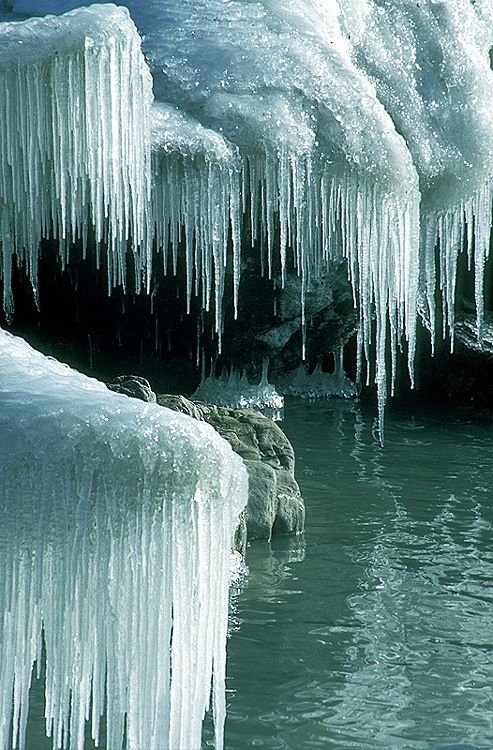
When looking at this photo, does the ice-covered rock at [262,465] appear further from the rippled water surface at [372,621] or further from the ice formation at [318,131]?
the ice formation at [318,131]

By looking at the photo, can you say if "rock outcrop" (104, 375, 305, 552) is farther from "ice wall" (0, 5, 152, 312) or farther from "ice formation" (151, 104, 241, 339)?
"ice wall" (0, 5, 152, 312)

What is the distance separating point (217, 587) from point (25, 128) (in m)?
3.89

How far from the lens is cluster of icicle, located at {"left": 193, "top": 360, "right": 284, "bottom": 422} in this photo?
17.7 m

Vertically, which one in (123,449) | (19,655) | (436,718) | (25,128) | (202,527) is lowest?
(436,718)

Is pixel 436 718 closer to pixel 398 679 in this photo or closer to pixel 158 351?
pixel 398 679

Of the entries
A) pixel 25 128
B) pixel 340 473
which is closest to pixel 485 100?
pixel 340 473

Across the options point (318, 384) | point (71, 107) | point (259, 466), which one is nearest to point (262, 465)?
point (259, 466)

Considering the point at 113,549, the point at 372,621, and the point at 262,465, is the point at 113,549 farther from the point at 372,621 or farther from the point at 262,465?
the point at 262,465

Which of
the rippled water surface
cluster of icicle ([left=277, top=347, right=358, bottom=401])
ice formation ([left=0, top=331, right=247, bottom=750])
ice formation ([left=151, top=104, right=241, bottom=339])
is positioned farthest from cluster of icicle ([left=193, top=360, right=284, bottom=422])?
ice formation ([left=0, top=331, right=247, bottom=750])

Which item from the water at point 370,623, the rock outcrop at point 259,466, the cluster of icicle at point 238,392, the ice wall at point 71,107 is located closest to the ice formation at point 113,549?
the water at point 370,623

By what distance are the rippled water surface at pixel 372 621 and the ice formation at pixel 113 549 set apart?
1.88 metres

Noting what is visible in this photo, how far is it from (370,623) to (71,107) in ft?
11.2

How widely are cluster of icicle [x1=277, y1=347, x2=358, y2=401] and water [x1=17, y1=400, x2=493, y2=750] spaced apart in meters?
6.00

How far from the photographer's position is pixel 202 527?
4.18 m
